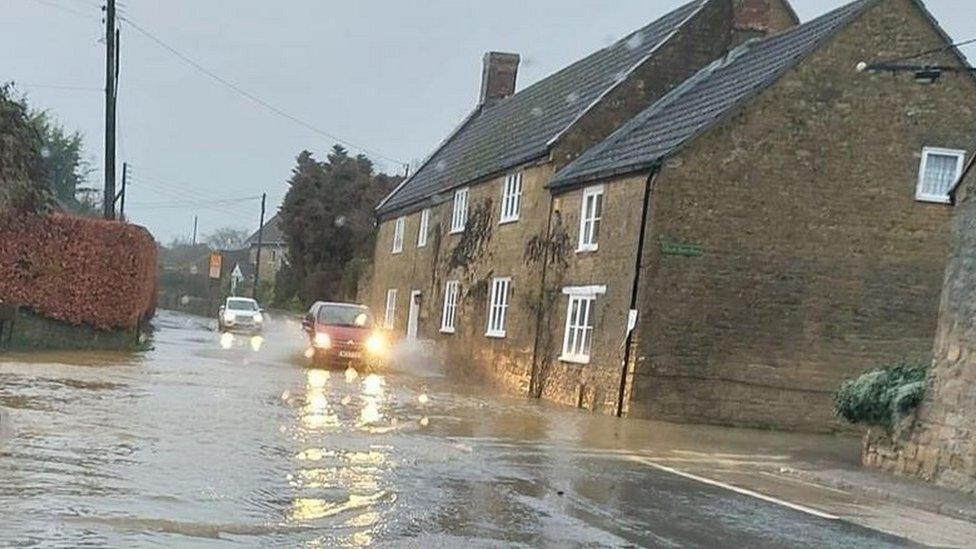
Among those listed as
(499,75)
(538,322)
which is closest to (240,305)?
(499,75)

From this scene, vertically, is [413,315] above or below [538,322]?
below

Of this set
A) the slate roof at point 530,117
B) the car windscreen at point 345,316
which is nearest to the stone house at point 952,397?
the slate roof at point 530,117

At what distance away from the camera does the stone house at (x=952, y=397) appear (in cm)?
1444

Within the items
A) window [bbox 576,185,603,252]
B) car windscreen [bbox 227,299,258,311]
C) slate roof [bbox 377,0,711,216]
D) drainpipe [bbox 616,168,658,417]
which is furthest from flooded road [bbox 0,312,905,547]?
car windscreen [bbox 227,299,258,311]

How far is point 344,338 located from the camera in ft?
96.2

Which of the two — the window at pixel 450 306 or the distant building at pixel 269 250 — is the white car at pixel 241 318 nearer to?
the window at pixel 450 306

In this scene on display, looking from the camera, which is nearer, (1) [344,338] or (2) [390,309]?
(1) [344,338]

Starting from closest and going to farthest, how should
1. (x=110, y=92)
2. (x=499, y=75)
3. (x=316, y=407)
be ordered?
(x=316, y=407) < (x=110, y=92) < (x=499, y=75)

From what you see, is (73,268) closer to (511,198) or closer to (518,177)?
(511,198)

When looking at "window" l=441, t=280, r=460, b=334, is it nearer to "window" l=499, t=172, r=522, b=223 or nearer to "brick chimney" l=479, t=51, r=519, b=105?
"window" l=499, t=172, r=522, b=223

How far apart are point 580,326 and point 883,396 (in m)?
9.30

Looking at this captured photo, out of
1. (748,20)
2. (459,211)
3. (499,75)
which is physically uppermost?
(499,75)

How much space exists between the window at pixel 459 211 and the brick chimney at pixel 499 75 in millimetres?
11654

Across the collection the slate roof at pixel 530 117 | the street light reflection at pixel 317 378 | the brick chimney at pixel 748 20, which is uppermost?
the brick chimney at pixel 748 20
